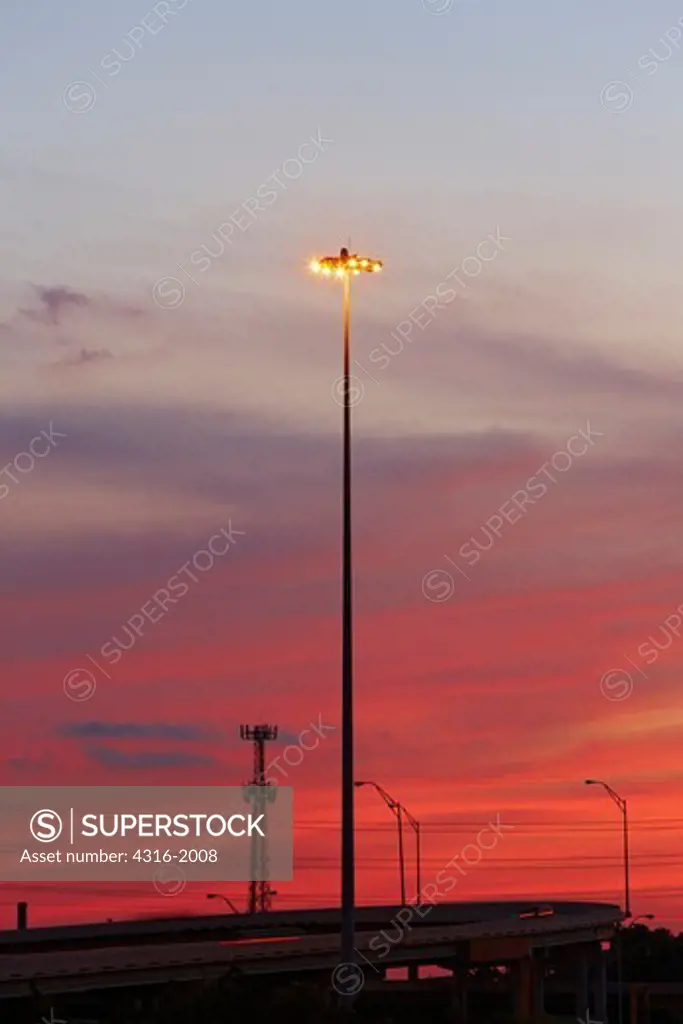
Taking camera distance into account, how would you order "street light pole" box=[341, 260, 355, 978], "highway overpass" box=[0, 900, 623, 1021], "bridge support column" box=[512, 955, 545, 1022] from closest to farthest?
"street light pole" box=[341, 260, 355, 978] → "highway overpass" box=[0, 900, 623, 1021] → "bridge support column" box=[512, 955, 545, 1022]

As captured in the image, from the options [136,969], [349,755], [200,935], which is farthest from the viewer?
[200,935]

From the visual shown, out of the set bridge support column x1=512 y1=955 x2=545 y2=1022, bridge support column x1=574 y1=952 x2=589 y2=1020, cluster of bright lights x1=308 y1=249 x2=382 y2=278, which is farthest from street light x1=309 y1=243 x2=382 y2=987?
bridge support column x1=574 y1=952 x2=589 y2=1020

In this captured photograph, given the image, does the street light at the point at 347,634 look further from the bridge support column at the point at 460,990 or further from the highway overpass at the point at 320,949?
the bridge support column at the point at 460,990

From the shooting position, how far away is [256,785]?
5817 inches

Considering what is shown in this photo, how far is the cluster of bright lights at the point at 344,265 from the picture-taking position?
2143 inches

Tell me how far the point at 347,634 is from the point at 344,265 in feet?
36.5

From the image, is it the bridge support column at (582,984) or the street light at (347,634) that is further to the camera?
the bridge support column at (582,984)

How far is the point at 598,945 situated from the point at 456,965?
28654 millimetres

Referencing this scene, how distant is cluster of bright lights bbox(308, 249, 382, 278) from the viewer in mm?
54438

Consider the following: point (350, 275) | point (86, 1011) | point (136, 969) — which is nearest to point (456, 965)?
point (86, 1011)

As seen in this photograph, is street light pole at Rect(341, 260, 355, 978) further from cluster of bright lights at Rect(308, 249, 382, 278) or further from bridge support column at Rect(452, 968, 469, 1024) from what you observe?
bridge support column at Rect(452, 968, 469, 1024)

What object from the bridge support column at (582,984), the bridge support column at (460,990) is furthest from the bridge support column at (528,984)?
the bridge support column at (582,984)

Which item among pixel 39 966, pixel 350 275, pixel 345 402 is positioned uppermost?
pixel 350 275

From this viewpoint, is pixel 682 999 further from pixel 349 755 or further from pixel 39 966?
pixel 349 755
